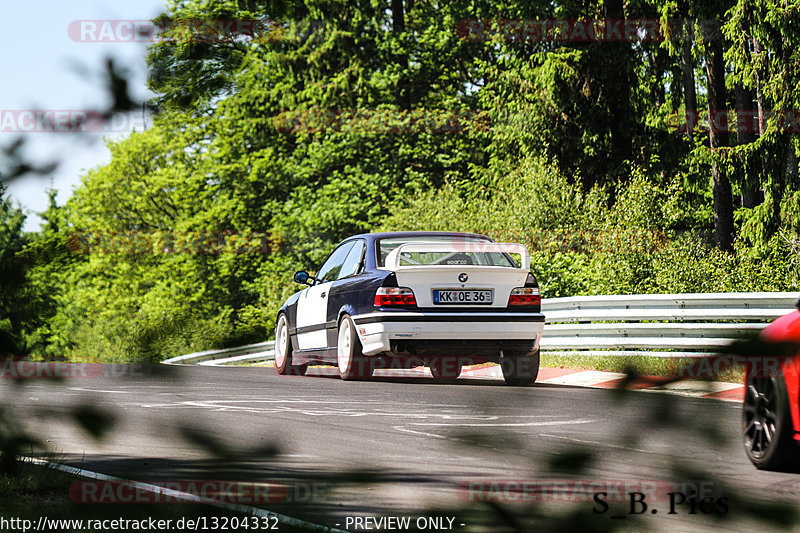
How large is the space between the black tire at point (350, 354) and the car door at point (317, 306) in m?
0.50

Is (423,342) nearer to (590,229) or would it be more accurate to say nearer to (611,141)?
(590,229)

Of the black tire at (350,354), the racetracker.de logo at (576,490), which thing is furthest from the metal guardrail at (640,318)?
the racetracker.de logo at (576,490)

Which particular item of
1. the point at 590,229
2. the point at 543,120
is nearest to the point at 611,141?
the point at 543,120

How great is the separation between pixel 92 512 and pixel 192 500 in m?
0.19

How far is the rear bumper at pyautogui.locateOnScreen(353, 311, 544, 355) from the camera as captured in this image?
11.7m

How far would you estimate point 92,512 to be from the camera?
2.08 m

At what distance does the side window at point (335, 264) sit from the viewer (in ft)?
45.9

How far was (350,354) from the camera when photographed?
1254 cm

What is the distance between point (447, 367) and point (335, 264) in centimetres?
745

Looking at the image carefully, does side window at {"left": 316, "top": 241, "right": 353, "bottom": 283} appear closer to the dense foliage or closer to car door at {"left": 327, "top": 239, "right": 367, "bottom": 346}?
car door at {"left": 327, "top": 239, "right": 367, "bottom": 346}

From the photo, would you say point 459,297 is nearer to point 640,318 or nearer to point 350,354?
point 350,354

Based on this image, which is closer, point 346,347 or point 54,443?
point 54,443

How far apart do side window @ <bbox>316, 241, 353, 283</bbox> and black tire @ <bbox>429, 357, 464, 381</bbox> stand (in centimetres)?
187

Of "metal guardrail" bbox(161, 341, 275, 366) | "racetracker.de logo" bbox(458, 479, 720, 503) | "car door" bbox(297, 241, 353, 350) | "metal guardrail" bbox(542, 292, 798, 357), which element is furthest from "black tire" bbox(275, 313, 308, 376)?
"racetracker.de logo" bbox(458, 479, 720, 503)
